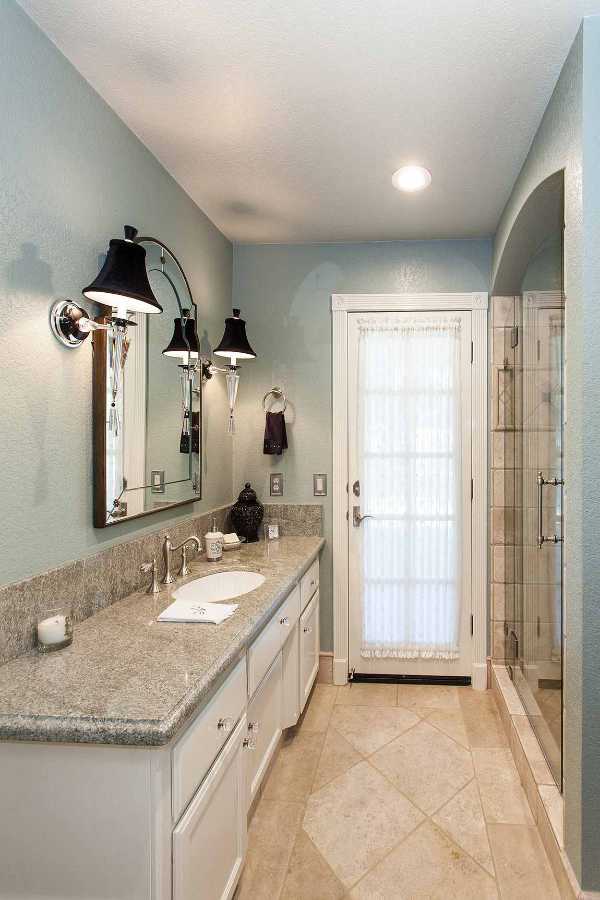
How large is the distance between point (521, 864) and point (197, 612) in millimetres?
1365

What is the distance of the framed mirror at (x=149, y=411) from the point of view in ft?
5.86

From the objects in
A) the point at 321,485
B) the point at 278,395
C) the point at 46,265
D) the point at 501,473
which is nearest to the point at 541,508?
the point at 501,473

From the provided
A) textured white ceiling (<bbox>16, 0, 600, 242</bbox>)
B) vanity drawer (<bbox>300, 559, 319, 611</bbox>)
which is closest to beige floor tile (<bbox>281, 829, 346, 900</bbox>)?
vanity drawer (<bbox>300, 559, 319, 611</bbox>)

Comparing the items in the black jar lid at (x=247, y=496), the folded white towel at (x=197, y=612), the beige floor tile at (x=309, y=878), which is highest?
the black jar lid at (x=247, y=496)

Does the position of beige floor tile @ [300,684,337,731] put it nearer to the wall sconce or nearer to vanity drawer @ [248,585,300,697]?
vanity drawer @ [248,585,300,697]

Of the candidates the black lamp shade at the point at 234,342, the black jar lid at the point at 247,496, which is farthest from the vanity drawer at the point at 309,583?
the black lamp shade at the point at 234,342

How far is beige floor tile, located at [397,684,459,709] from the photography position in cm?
295

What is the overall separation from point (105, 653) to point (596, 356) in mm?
1528

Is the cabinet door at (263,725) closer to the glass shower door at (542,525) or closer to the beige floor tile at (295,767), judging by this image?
the beige floor tile at (295,767)

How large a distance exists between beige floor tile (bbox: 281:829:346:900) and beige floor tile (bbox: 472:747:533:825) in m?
0.66

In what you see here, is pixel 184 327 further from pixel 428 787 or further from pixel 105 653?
pixel 428 787

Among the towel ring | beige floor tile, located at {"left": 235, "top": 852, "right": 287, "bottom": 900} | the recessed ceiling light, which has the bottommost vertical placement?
beige floor tile, located at {"left": 235, "top": 852, "right": 287, "bottom": 900}

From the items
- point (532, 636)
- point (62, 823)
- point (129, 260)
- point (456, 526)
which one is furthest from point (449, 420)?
point (62, 823)

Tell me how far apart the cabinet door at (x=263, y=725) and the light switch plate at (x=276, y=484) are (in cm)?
119
